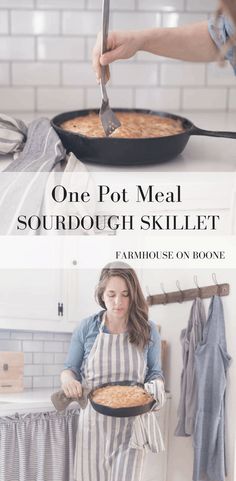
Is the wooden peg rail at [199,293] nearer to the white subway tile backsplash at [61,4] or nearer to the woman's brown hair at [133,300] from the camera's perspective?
the woman's brown hair at [133,300]

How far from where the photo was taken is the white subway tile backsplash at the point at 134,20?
189 cm

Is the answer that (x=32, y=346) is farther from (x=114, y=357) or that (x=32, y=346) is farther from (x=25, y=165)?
(x=25, y=165)

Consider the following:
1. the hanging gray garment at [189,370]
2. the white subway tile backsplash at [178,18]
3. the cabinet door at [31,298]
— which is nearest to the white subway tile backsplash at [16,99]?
the white subway tile backsplash at [178,18]

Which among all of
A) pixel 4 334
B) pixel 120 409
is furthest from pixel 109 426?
pixel 4 334

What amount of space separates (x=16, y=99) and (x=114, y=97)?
0.79 feet

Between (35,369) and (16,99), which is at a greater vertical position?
(16,99)

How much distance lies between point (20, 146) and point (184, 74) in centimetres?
58

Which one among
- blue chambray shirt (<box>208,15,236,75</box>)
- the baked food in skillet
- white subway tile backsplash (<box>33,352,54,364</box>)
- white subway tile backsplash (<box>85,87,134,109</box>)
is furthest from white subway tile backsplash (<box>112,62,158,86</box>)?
white subway tile backsplash (<box>33,352,54,364</box>)

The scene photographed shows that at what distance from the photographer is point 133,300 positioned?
138 cm

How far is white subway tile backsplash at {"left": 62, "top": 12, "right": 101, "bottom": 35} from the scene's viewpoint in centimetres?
187

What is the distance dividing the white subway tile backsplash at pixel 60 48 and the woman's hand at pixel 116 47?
0.43 meters

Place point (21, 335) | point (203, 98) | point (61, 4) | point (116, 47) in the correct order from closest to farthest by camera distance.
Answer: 1. point (21, 335)
2. point (116, 47)
3. point (61, 4)
4. point (203, 98)

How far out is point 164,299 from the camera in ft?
4.55

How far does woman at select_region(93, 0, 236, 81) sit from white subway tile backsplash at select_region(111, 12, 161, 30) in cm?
35
